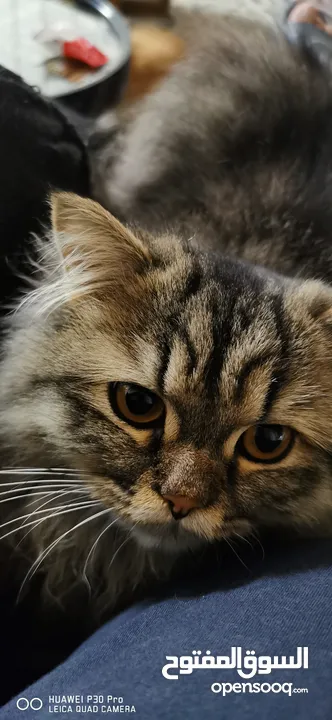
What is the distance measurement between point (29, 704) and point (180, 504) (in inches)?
10.9

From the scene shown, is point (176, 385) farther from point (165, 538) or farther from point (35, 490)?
point (35, 490)

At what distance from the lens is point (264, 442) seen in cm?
82

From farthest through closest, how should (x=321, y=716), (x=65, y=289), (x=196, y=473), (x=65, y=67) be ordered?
1. (x=65, y=67)
2. (x=65, y=289)
3. (x=196, y=473)
4. (x=321, y=716)

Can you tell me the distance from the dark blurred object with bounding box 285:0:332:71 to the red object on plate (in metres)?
0.47

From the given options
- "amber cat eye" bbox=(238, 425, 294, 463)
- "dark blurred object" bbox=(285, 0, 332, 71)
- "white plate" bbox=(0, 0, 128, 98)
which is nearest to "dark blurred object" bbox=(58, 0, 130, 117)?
"white plate" bbox=(0, 0, 128, 98)

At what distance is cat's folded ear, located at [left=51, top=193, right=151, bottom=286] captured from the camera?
787mm

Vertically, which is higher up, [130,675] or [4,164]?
[4,164]

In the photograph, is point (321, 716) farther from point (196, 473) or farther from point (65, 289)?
point (65, 289)

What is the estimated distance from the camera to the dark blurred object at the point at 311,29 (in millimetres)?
1485

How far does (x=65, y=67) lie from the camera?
5.33 feet

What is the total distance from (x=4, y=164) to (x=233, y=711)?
76cm

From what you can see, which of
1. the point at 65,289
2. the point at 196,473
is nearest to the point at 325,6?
the point at 65,289

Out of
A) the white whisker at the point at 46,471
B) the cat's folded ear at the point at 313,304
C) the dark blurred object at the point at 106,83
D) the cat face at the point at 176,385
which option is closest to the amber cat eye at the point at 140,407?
the cat face at the point at 176,385

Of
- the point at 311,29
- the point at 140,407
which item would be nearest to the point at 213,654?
the point at 140,407
